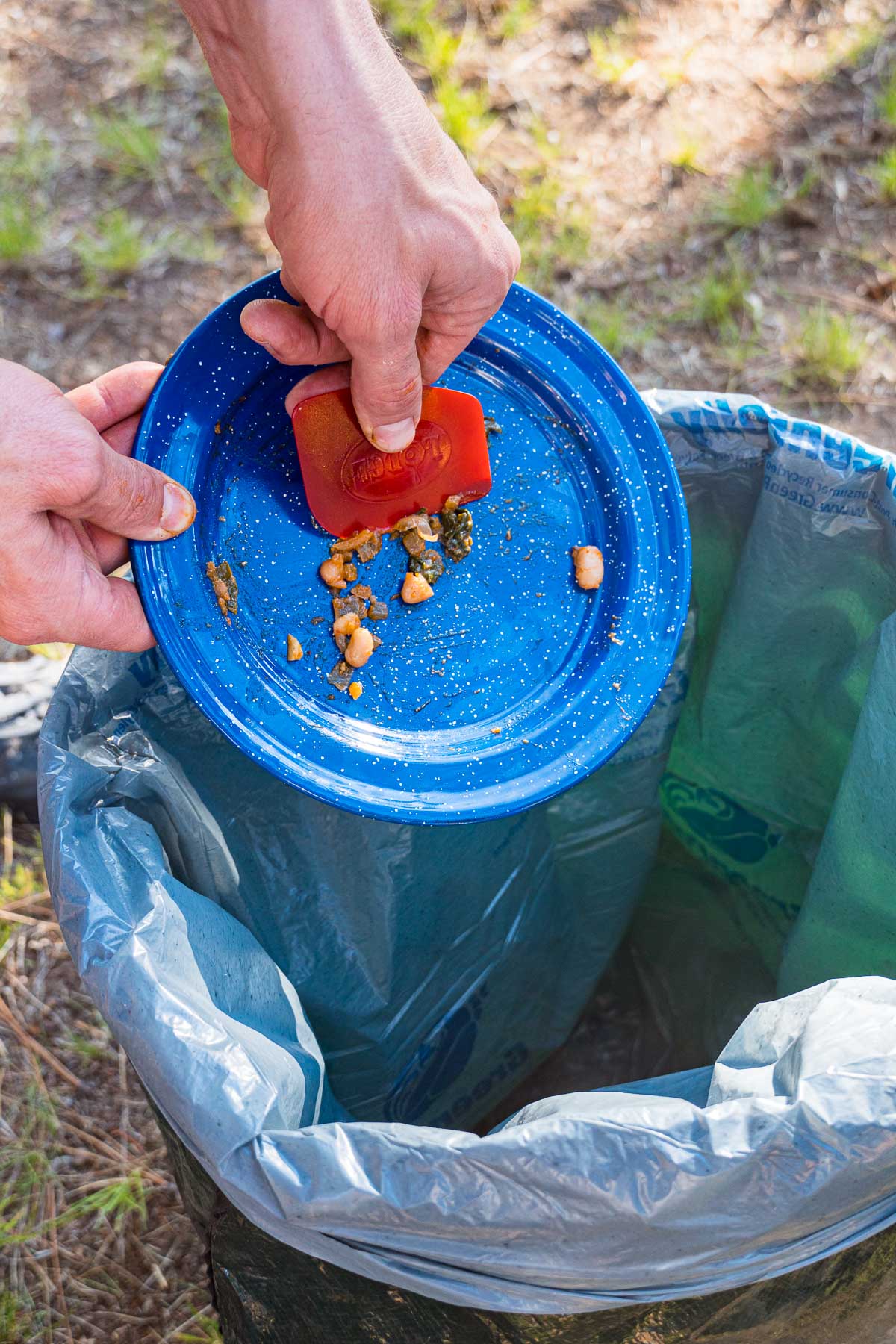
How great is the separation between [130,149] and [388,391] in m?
1.34

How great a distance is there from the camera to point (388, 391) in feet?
2.54

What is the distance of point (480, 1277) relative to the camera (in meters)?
0.58

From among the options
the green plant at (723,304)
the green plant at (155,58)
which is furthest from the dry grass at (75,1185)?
the green plant at (155,58)

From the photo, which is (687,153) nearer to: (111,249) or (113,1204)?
(111,249)

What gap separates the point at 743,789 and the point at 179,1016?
68 centimetres

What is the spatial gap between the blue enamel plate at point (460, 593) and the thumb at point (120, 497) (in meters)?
0.02

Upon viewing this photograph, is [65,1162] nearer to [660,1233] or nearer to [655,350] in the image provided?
[660,1233]

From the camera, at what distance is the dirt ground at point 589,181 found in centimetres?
166

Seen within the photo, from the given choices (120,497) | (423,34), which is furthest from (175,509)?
(423,34)

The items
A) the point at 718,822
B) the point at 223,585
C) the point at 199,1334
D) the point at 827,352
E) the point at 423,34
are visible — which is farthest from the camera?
the point at 423,34

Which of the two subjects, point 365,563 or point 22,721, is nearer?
point 365,563

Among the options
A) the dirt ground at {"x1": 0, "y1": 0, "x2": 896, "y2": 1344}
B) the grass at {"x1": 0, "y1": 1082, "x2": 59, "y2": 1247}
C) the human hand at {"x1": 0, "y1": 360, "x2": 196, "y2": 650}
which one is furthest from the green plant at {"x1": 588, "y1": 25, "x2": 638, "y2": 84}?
the grass at {"x1": 0, "y1": 1082, "x2": 59, "y2": 1247}

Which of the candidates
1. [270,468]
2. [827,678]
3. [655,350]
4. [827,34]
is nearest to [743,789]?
[827,678]

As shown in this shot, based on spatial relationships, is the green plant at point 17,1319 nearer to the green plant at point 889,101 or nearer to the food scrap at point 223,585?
the food scrap at point 223,585
